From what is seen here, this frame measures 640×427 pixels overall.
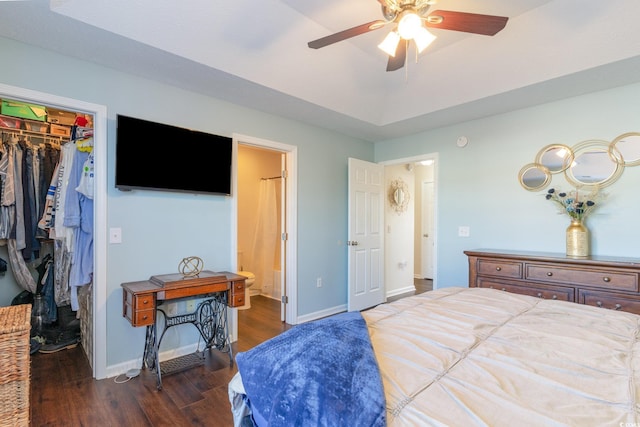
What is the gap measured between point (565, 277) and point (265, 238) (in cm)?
391

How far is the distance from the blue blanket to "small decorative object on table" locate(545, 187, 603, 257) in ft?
8.44

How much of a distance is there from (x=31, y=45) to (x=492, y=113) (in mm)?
4074

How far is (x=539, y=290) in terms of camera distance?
2705mm

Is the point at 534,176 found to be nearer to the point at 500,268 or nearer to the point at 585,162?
the point at 585,162

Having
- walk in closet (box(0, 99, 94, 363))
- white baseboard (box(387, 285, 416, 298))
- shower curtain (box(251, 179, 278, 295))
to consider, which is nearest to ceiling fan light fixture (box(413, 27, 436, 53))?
walk in closet (box(0, 99, 94, 363))

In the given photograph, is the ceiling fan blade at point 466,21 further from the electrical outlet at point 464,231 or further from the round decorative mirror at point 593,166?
the electrical outlet at point 464,231

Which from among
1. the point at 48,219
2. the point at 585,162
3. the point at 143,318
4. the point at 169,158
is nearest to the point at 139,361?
the point at 143,318

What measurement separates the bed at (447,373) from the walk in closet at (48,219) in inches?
84.9

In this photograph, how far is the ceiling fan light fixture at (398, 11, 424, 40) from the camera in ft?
5.78

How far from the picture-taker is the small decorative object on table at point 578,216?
8.94ft

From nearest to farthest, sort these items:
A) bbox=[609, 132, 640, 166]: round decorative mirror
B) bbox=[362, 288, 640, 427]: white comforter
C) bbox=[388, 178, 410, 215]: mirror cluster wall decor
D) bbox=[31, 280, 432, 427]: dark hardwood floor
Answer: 1. bbox=[362, 288, 640, 427]: white comforter
2. bbox=[31, 280, 432, 427]: dark hardwood floor
3. bbox=[609, 132, 640, 166]: round decorative mirror
4. bbox=[388, 178, 410, 215]: mirror cluster wall decor

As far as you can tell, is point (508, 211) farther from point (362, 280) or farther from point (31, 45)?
point (31, 45)

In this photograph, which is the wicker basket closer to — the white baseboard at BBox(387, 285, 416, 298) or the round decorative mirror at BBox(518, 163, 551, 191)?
the round decorative mirror at BBox(518, 163, 551, 191)

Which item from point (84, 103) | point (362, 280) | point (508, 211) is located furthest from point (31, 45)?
point (508, 211)
